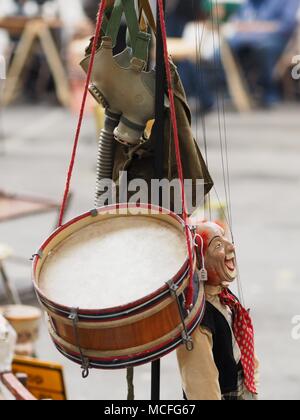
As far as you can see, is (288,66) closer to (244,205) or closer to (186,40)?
(186,40)

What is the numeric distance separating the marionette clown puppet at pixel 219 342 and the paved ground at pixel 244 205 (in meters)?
2.07

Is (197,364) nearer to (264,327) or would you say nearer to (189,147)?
(189,147)

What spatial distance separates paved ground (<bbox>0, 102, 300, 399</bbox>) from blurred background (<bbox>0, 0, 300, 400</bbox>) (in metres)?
0.01

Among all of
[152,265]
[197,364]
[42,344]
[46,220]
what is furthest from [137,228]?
[46,220]

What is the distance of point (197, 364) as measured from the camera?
101 inches

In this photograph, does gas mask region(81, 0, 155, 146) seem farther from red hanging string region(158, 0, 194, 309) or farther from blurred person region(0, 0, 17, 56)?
blurred person region(0, 0, 17, 56)

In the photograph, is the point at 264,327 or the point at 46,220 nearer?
the point at 264,327

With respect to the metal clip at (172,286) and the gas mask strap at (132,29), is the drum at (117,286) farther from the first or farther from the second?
the gas mask strap at (132,29)

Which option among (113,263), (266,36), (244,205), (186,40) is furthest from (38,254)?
(266,36)

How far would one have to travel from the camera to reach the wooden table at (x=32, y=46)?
525 inches

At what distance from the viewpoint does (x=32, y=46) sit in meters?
13.6

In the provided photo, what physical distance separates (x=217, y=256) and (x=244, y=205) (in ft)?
19.0

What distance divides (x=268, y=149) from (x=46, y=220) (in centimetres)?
351

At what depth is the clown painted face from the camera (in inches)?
106
